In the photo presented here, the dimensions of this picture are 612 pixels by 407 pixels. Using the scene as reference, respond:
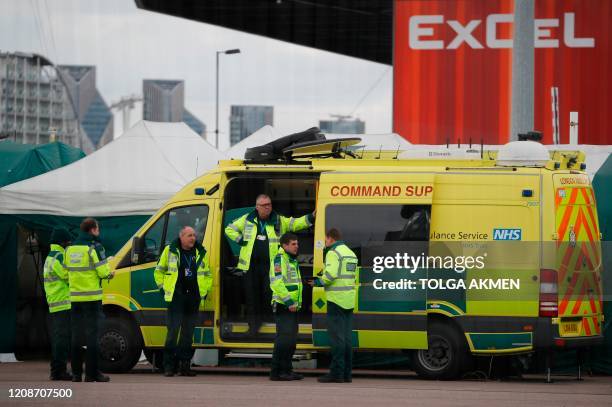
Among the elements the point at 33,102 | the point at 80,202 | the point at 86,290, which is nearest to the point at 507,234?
the point at 86,290

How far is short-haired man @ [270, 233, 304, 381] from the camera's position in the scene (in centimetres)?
1353

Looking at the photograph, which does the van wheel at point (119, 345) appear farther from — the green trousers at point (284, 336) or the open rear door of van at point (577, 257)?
the open rear door of van at point (577, 257)

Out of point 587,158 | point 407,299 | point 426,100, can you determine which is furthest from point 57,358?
point 426,100

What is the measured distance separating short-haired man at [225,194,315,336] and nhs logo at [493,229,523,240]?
2.19 metres

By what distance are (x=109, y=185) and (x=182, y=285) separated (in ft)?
13.2

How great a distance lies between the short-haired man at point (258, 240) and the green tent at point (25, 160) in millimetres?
5864

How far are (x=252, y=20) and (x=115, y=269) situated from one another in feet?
136

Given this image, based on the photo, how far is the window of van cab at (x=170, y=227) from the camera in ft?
48.7

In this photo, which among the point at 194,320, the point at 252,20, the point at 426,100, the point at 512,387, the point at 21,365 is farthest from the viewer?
the point at 252,20

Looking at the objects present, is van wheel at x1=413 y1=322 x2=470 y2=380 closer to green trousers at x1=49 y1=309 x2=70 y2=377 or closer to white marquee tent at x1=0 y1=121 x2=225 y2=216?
green trousers at x1=49 y1=309 x2=70 y2=377

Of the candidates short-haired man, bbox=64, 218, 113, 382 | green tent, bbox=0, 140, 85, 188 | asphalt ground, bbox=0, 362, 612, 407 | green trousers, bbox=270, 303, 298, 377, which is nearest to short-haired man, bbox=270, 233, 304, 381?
green trousers, bbox=270, 303, 298, 377

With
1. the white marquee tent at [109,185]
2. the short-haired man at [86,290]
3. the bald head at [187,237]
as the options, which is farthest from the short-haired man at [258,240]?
the white marquee tent at [109,185]

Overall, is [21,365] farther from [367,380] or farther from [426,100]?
[426,100]

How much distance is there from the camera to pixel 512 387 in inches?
530
